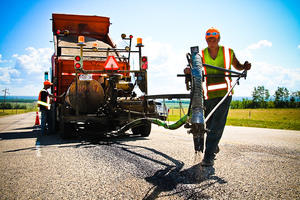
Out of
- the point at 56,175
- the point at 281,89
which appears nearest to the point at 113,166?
the point at 56,175

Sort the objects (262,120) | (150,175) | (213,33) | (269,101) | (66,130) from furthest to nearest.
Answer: (269,101), (262,120), (66,130), (213,33), (150,175)

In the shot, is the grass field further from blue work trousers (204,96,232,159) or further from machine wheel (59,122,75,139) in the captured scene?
blue work trousers (204,96,232,159)

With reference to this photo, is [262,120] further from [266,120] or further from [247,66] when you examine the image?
[247,66]

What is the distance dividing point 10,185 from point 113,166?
140cm

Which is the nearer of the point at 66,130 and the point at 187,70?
the point at 187,70

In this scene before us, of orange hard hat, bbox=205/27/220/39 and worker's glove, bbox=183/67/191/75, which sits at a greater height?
orange hard hat, bbox=205/27/220/39

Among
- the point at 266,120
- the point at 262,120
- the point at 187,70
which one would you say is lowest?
the point at 266,120

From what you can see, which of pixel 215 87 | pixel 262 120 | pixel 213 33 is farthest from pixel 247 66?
pixel 262 120

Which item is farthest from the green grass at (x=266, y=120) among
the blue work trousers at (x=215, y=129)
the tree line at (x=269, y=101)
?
the tree line at (x=269, y=101)

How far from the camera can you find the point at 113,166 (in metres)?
3.86

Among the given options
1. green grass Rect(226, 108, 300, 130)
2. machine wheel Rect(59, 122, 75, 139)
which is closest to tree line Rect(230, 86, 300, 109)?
green grass Rect(226, 108, 300, 130)

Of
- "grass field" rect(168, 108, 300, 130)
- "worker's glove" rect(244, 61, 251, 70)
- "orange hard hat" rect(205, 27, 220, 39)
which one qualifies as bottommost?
"grass field" rect(168, 108, 300, 130)

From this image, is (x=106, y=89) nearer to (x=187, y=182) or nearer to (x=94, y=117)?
(x=94, y=117)

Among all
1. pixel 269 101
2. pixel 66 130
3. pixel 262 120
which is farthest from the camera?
pixel 269 101
